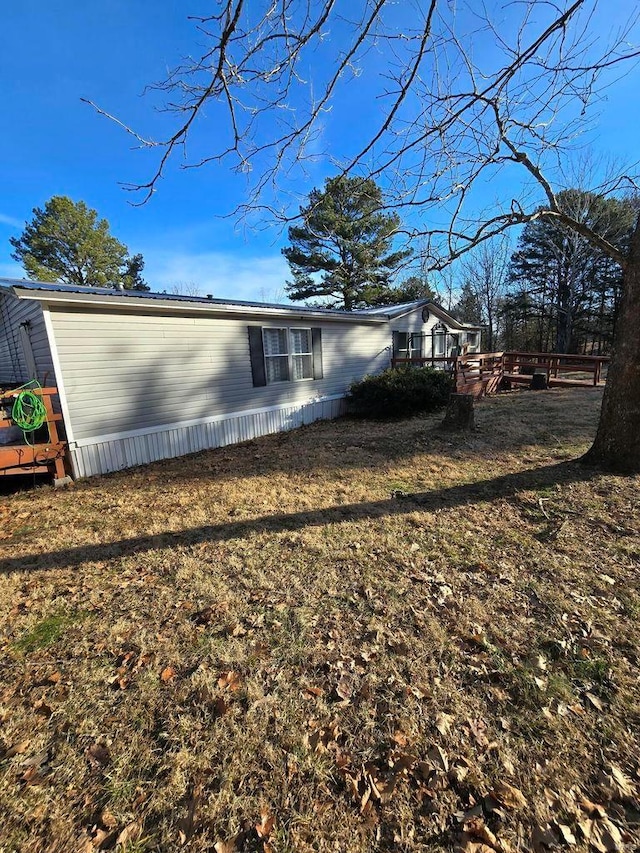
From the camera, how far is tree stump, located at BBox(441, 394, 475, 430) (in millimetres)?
7344

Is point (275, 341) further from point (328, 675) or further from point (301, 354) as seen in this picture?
point (328, 675)

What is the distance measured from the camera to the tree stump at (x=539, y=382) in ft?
42.5

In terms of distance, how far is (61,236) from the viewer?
19578mm

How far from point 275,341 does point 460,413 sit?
4332 mm

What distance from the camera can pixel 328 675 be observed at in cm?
214

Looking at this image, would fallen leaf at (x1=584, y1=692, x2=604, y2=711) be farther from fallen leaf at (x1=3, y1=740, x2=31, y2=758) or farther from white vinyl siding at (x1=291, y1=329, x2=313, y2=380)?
white vinyl siding at (x1=291, y1=329, x2=313, y2=380)

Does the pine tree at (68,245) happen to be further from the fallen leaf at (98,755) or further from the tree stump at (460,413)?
the fallen leaf at (98,755)

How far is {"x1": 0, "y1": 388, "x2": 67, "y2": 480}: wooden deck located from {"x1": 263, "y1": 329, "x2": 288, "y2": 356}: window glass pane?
4.17m

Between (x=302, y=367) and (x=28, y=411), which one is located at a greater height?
(x=302, y=367)

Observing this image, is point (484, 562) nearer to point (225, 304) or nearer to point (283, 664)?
point (283, 664)

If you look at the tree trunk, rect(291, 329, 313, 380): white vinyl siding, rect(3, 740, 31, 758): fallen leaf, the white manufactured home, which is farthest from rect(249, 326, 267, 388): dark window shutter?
rect(3, 740, 31, 758): fallen leaf

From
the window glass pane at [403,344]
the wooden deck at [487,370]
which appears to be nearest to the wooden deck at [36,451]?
the wooden deck at [487,370]

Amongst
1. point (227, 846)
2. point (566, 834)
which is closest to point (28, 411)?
point (227, 846)

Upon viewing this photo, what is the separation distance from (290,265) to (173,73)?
21913 mm
